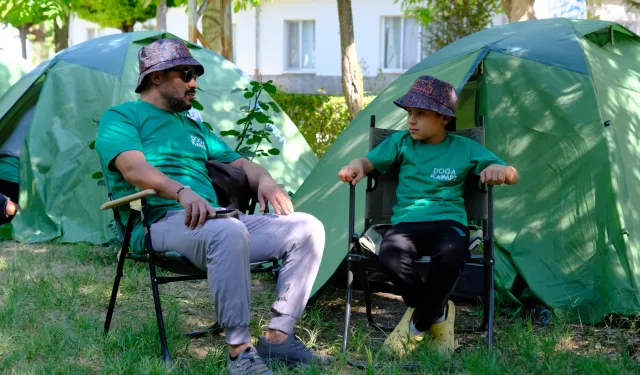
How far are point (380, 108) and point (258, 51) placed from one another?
52.5 feet

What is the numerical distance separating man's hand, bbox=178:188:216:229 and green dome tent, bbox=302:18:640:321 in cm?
109

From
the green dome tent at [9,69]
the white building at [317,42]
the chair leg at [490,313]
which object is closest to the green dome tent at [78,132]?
the green dome tent at [9,69]

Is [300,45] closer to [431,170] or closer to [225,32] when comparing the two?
[225,32]

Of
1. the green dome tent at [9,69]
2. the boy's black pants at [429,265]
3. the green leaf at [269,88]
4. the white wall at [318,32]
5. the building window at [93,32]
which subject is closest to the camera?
the boy's black pants at [429,265]

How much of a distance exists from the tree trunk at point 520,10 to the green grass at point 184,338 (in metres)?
4.27

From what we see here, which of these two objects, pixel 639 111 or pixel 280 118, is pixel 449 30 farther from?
pixel 639 111

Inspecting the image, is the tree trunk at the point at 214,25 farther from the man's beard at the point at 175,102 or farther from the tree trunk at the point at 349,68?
the man's beard at the point at 175,102

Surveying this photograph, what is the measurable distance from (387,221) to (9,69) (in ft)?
16.7

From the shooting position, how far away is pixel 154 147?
3686 mm

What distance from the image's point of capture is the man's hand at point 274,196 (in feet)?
12.0

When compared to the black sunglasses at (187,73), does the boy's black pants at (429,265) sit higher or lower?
lower

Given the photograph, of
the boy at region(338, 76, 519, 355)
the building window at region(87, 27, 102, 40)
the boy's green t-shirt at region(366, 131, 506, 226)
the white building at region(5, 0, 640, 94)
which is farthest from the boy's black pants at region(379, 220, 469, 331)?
the building window at region(87, 27, 102, 40)

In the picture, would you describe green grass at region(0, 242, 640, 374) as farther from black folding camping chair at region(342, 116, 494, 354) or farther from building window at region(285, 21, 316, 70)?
building window at region(285, 21, 316, 70)

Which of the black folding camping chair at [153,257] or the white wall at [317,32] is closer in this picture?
the black folding camping chair at [153,257]
